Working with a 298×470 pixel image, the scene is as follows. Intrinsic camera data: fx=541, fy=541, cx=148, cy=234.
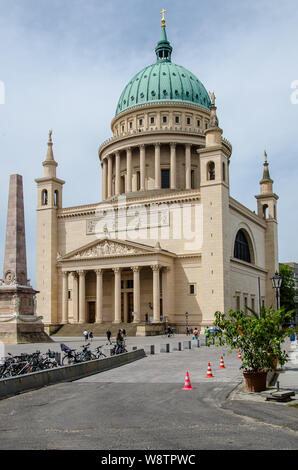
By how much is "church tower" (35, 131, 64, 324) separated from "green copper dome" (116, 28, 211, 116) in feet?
57.7

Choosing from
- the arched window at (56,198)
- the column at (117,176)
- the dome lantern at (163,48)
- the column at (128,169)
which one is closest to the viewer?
the arched window at (56,198)

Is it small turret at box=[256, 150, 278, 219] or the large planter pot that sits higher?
small turret at box=[256, 150, 278, 219]

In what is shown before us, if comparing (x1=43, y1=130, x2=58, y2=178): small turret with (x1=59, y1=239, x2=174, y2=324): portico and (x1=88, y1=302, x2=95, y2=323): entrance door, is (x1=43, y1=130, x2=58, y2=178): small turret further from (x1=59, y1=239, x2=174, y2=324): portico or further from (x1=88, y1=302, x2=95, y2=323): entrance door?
(x1=88, y1=302, x2=95, y2=323): entrance door

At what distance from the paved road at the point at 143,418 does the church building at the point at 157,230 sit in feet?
119

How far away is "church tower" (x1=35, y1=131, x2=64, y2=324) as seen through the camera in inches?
2687

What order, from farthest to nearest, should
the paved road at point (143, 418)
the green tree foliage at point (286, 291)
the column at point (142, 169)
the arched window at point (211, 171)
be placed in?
the green tree foliage at point (286, 291) → the column at point (142, 169) → the arched window at point (211, 171) → the paved road at point (143, 418)

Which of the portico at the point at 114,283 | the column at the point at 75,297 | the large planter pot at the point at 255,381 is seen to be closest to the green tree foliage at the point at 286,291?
the portico at the point at 114,283

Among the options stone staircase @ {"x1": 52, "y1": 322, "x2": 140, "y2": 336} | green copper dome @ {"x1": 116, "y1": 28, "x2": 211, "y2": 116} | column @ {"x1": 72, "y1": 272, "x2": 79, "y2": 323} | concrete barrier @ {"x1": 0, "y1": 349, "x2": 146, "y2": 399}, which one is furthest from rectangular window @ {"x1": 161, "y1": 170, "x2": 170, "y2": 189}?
concrete barrier @ {"x1": 0, "y1": 349, "x2": 146, "y2": 399}

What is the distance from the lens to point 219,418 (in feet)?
43.4

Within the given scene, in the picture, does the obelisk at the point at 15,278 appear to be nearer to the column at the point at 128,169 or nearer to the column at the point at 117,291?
the column at the point at 117,291

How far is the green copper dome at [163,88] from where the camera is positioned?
81.2 metres

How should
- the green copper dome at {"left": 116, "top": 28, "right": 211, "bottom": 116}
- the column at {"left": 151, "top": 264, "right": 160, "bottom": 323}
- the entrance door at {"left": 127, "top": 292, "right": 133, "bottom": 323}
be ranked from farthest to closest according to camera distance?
the green copper dome at {"left": 116, "top": 28, "right": 211, "bottom": 116} → the entrance door at {"left": 127, "top": 292, "right": 133, "bottom": 323} → the column at {"left": 151, "top": 264, "right": 160, "bottom": 323}

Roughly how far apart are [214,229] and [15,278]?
1039 inches

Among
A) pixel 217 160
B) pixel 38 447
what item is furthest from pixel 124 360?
pixel 217 160
